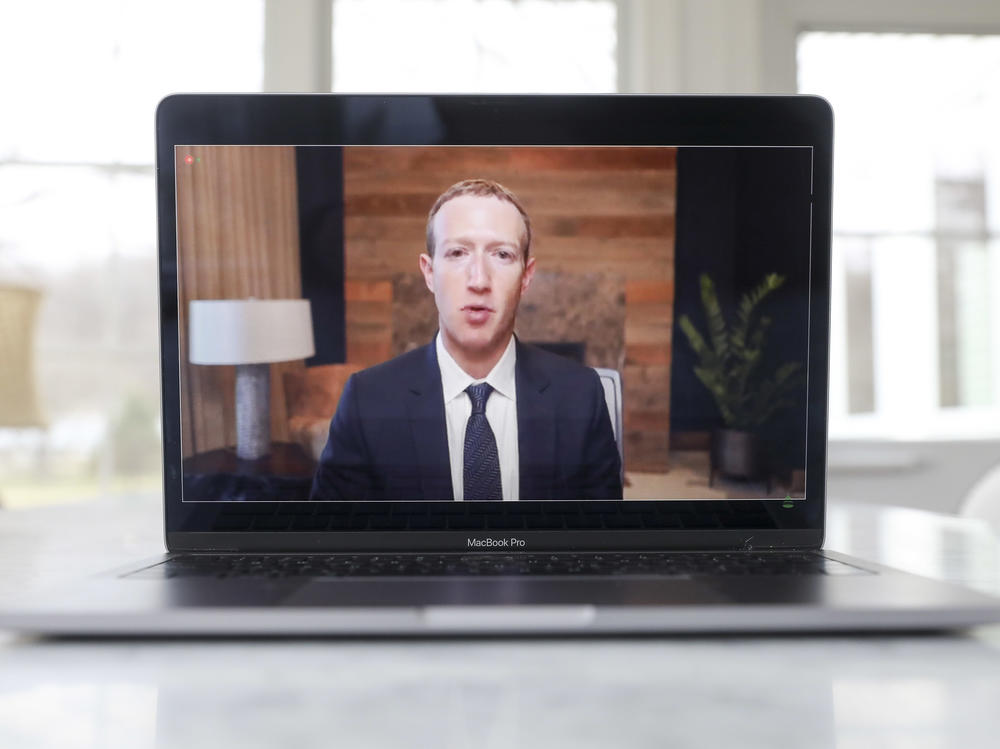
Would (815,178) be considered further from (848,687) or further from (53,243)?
(53,243)

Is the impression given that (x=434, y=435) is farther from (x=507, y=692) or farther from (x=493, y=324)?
(x=507, y=692)

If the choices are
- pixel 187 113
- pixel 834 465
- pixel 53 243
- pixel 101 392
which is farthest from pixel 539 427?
pixel 53 243

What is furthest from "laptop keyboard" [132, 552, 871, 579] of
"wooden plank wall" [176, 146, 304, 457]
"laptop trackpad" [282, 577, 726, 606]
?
"wooden plank wall" [176, 146, 304, 457]

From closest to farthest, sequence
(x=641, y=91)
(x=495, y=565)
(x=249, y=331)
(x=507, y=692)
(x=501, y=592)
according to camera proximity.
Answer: (x=507, y=692)
(x=501, y=592)
(x=495, y=565)
(x=249, y=331)
(x=641, y=91)

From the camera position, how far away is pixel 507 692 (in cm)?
36

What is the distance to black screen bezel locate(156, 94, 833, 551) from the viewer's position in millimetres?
695

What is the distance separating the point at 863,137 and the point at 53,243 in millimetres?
2751

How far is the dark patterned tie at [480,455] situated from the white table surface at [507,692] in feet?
0.87

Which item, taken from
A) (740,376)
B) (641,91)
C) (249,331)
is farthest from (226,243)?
(641,91)

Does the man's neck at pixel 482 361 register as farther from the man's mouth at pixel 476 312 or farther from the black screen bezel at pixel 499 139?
the black screen bezel at pixel 499 139

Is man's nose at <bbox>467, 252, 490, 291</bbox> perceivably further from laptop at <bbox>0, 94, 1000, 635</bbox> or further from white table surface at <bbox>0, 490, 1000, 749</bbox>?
white table surface at <bbox>0, 490, 1000, 749</bbox>

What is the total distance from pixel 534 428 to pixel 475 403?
0.06 metres

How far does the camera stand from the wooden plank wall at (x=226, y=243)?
703mm

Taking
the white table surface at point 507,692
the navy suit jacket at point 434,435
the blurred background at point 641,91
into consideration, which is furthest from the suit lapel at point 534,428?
the blurred background at point 641,91
